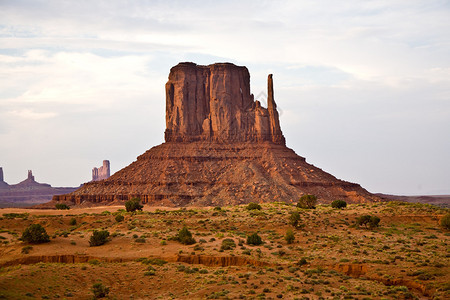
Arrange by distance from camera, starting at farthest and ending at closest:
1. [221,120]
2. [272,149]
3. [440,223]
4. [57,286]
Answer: [221,120]
[272,149]
[440,223]
[57,286]

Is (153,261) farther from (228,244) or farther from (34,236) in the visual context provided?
(34,236)

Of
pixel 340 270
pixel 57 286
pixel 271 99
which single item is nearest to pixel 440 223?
pixel 340 270

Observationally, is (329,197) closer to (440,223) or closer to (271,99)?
(271,99)

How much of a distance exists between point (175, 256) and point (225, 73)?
401 feet

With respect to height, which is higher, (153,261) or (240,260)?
(153,261)

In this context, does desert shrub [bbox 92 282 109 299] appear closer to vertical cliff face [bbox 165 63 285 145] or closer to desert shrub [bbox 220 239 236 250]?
desert shrub [bbox 220 239 236 250]

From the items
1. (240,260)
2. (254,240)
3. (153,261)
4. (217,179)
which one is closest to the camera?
(153,261)

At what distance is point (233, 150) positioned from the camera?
153875mm

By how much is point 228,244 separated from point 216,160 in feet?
327

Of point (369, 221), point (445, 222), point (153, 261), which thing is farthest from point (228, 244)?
point (445, 222)

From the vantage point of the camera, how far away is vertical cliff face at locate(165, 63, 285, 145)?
157875 mm

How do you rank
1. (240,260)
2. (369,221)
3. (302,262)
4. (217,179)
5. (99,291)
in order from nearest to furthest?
(99,291), (302,262), (240,260), (369,221), (217,179)

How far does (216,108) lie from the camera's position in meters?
164

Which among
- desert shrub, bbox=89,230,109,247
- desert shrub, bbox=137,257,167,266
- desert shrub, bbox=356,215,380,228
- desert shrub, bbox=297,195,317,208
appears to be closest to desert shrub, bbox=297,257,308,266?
desert shrub, bbox=137,257,167,266
